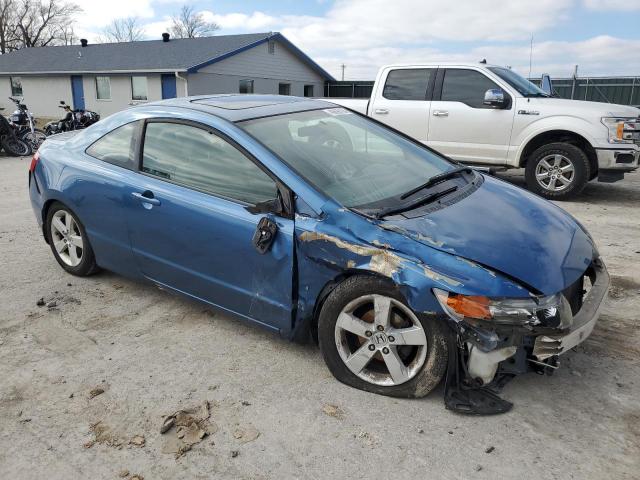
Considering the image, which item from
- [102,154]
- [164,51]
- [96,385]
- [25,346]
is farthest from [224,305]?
[164,51]

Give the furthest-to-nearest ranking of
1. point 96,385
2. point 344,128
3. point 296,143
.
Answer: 1. point 344,128
2. point 296,143
3. point 96,385

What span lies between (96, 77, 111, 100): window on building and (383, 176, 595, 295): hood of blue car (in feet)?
89.3

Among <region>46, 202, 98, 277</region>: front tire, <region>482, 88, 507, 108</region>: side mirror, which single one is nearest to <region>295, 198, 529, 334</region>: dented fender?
<region>46, 202, 98, 277</region>: front tire

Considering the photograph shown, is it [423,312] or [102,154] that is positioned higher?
[102,154]

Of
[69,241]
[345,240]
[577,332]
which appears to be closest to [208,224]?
[345,240]

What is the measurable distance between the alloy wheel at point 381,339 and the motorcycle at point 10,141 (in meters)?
13.4

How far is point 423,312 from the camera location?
2549 mm

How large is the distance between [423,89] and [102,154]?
5.69 m

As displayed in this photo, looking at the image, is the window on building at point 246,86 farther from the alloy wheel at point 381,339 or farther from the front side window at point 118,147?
the alloy wheel at point 381,339

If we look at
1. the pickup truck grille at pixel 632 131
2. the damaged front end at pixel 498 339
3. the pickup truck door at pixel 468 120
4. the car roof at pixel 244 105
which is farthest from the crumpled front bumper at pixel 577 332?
the pickup truck door at pixel 468 120

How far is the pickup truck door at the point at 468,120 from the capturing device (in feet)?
25.6

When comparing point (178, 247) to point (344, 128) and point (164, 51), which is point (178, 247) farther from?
point (164, 51)

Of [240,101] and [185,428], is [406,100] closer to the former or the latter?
[240,101]

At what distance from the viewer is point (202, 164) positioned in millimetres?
3422
